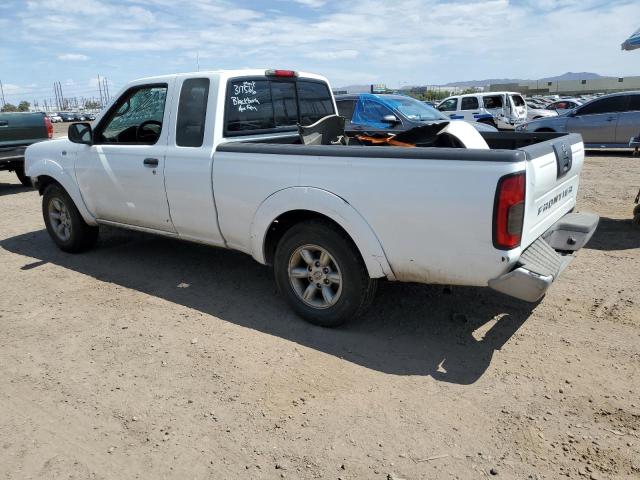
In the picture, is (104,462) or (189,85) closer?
(104,462)

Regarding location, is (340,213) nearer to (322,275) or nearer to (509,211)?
(322,275)

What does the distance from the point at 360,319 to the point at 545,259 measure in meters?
1.45

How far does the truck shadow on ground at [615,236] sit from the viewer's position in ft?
18.7

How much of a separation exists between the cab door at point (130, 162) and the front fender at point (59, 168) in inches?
4.5

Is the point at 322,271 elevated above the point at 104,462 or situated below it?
above

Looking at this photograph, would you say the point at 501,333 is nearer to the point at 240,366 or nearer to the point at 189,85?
the point at 240,366

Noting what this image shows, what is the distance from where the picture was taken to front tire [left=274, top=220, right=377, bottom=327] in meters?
3.66

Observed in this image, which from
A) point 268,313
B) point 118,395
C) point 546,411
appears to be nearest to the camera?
point 546,411

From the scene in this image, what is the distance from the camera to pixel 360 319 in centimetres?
407

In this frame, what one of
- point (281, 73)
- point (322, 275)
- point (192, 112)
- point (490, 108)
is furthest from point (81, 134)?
point (490, 108)

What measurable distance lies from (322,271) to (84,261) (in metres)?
3.30

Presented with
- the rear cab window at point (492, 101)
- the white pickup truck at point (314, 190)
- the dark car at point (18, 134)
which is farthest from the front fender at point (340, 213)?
the rear cab window at point (492, 101)

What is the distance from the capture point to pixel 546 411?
2912 mm

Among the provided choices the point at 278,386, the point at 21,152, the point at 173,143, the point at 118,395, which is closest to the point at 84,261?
the point at 173,143
